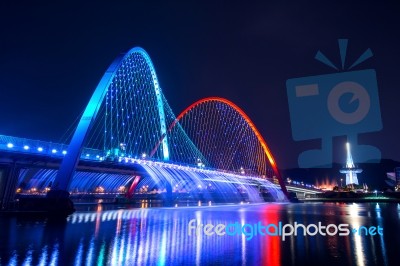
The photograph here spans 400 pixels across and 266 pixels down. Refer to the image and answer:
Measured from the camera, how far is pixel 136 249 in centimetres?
1062

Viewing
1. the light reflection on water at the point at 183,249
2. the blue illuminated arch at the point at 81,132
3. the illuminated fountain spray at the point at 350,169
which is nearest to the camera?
the light reflection on water at the point at 183,249

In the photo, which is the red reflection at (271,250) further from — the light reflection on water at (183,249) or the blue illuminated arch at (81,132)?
the blue illuminated arch at (81,132)

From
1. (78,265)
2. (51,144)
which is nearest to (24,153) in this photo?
(51,144)

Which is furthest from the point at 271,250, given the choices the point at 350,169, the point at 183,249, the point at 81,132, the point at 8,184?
the point at 350,169

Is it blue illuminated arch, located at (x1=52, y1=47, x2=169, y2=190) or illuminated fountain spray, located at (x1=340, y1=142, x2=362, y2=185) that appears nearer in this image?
blue illuminated arch, located at (x1=52, y1=47, x2=169, y2=190)

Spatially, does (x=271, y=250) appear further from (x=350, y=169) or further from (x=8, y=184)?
(x=350, y=169)

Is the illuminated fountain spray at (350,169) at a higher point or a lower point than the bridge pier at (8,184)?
higher

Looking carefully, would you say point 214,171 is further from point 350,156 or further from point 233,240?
point 350,156

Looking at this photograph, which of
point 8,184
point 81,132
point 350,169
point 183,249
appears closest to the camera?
point 183,249

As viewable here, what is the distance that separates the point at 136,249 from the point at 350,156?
129477 mm

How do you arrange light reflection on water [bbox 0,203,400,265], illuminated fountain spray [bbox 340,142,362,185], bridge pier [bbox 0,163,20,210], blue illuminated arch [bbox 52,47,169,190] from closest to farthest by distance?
light reflection on water [bbox 0,203,400,265] → blue illuminated arch [bbox 52,47,169,190] → bridge pier [bbox 0,163,20,210] → illuminated fountain spray [bbox 340,142,362,185]

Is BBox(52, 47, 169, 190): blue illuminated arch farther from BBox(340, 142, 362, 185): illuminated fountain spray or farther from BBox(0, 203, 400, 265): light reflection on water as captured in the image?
BBox(340, 142, 362, 185): illuminated fountain spray

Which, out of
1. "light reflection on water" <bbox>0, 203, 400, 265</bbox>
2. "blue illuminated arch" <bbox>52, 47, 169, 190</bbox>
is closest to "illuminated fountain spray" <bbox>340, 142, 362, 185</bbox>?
"blue illuminated arch" <bbox>52, 47, 169, 190</bbox>

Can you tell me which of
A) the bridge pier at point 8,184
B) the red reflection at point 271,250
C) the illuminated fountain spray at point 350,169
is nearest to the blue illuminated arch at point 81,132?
the bridge pier at point 8,184
